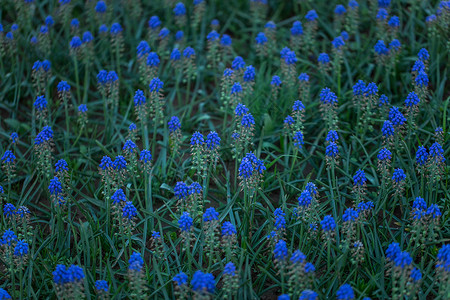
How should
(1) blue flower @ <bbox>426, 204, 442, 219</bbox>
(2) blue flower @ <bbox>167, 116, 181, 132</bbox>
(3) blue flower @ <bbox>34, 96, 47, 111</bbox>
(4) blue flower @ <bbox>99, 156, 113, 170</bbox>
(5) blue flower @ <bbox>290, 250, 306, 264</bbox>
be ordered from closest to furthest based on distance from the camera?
(5) blue flower @ <bbox>290, 250, 306, 264</bbox> < (1) blue flower @ <bbox>426, 204, 442, 219</bbox> < (4) blue flower @ <bbox>99, 156, 113, 170</bbox> < (2) blue flower @ <bbox>167, 116, 181, 132</bbox> < (3) blue flower @ <bbox>34, 96, 47, 111</bbox>

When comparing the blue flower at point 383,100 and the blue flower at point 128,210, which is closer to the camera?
the blue flower at point 128,210

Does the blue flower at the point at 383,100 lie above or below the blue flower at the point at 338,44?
below

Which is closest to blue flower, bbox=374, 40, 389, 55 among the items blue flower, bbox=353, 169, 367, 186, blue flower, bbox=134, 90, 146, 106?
blue flower, bbox=353, 169, 367, 186

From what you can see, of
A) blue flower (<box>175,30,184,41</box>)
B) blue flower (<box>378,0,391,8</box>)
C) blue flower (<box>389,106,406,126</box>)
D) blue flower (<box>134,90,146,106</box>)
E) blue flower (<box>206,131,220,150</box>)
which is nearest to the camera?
blue flower (<box>206,131,220,150</box>)

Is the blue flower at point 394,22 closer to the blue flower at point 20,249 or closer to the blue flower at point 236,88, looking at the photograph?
the blue flower at point 236,88

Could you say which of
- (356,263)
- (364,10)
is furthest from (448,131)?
(364,10)

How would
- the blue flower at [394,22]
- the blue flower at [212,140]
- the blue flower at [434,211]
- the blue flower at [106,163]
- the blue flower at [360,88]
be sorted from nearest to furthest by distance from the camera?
1. the blue flower at [434,211]
2. the blue flower at [106,163]
3. the blue flower at [212,140]
4. the blue flower at [360,88]
5. the blue flower at [394,22]

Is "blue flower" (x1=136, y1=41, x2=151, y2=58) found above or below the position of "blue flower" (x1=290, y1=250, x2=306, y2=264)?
above

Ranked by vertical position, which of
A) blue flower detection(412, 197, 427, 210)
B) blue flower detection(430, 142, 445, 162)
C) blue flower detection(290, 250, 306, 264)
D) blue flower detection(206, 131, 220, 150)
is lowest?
blue flower detection(290, 250, 306, 264)

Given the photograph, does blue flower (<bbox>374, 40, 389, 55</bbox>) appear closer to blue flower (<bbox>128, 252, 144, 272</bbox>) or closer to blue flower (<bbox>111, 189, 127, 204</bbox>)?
blue flower (<bbox>111, 189, 127, 204</bbox>)

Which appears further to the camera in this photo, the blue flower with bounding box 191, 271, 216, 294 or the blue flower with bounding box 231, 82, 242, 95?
the blue flower with bounding box 231, 82, 242, 95

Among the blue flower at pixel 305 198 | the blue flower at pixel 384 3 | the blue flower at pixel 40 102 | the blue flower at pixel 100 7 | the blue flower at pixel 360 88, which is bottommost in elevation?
the blue flower at pixel 305 198

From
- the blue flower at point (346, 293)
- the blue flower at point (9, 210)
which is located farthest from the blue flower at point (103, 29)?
the blue flower at point (346, 293)
